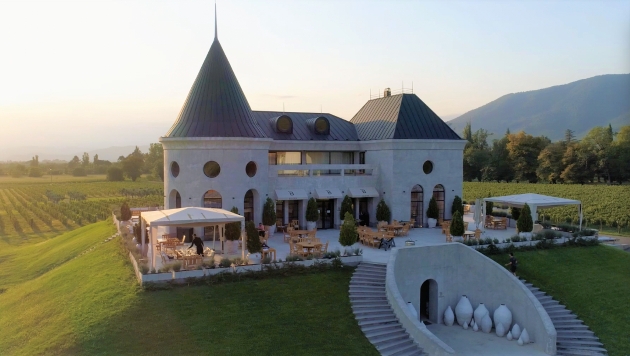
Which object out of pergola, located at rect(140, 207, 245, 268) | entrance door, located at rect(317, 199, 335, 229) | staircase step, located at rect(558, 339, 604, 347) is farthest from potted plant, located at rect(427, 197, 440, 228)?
pergola, located at rect(140, 207, 245, 268)

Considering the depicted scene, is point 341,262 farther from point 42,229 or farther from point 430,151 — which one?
point 42,229

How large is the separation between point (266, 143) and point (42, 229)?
3898 cm

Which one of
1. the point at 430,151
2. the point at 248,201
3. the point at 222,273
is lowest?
the point at 222,273

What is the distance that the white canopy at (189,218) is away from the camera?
70.1 feet

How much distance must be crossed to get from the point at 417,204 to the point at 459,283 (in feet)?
36.2

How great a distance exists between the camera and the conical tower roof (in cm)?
3030

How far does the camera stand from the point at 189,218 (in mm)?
21875

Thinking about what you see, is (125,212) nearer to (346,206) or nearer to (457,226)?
(346,206)

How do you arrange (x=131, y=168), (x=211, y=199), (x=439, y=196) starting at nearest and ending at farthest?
1. (x=211, y=199)
2. (x=439, y=196)
3. (x=131, y=168)

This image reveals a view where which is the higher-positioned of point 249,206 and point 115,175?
point 115,175

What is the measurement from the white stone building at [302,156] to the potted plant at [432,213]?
24.3 inches

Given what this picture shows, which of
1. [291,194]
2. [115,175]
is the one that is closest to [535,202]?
[291,194]

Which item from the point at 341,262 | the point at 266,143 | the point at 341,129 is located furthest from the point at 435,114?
the point at 341,262

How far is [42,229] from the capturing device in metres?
56.3
